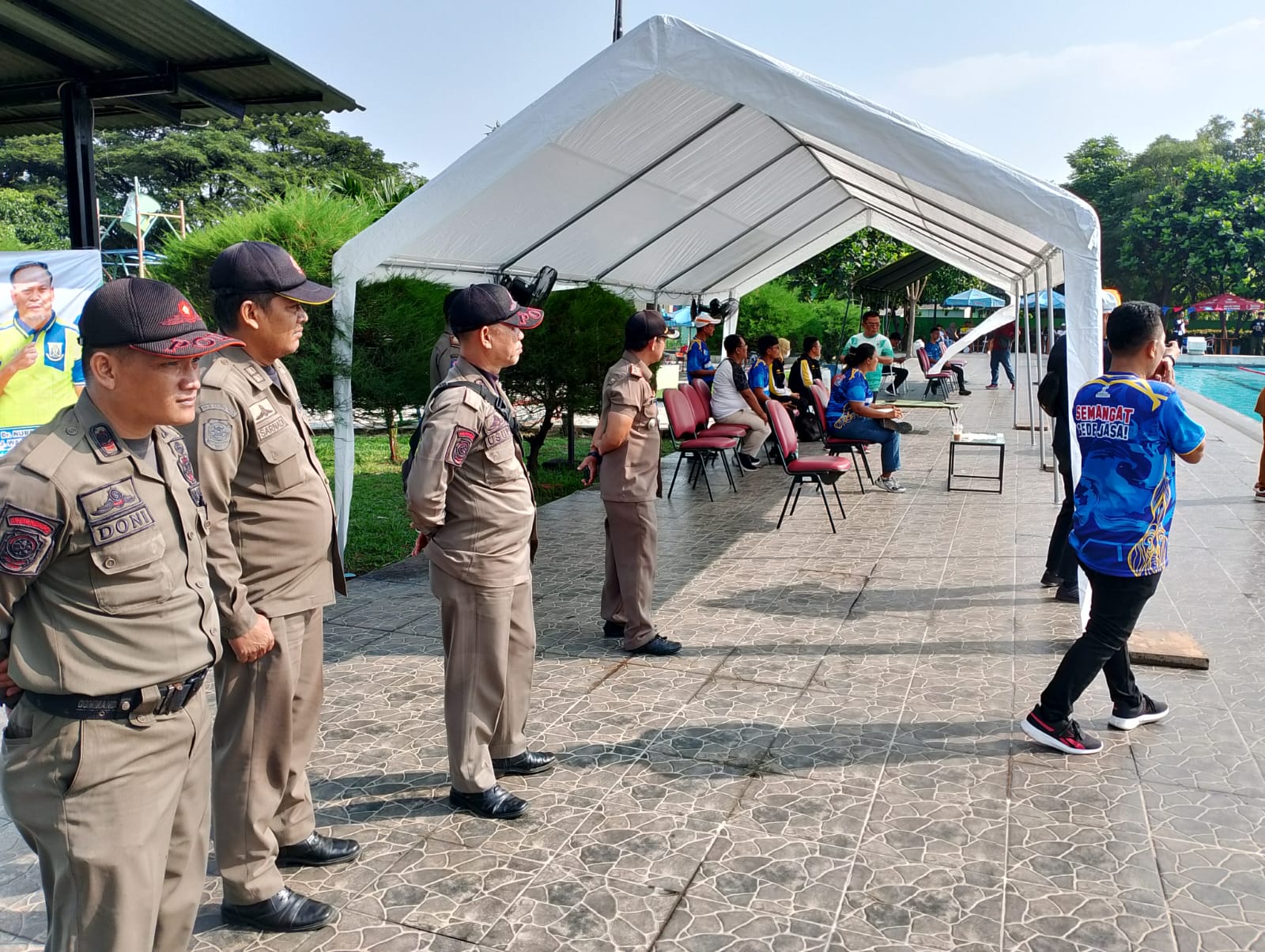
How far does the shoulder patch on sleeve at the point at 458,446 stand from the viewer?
3039mm

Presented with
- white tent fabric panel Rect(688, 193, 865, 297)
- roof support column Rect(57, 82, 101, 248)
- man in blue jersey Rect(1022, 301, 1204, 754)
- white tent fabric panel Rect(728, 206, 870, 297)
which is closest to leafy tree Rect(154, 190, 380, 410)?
roof support column Rect(57, 82, 101, 248)

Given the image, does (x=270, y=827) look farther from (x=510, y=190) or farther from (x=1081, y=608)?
(x=510, y=190)

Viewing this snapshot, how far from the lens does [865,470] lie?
10648 millimetres

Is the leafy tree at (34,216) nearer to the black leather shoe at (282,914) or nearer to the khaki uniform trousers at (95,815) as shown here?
the black leather shoe at (282,914)

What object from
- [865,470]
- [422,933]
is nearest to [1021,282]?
[865,470]

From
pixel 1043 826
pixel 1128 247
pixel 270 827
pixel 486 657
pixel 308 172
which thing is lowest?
pixel 1043 826

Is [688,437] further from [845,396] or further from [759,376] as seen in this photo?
[845,396]

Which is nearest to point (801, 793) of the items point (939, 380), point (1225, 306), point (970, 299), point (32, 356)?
point (32, 356)

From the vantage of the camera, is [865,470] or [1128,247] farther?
[1128,247]

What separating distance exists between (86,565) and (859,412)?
8.03 metres

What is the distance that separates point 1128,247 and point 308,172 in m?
42.3

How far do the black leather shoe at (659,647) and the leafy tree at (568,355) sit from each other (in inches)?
216

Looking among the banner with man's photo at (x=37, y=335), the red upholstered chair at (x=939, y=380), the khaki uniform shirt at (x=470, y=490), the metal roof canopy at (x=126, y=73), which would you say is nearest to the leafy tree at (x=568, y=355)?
the metal roof canopy at (x=126, y=73)

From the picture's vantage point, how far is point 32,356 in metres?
5.40
